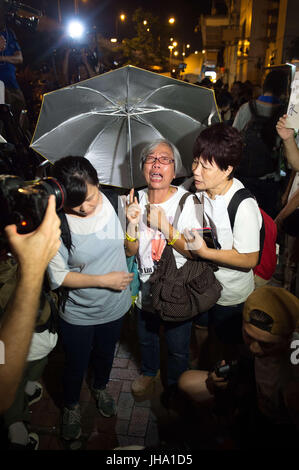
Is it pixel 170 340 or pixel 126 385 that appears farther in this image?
pixel 126 385

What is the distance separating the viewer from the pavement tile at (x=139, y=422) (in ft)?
8.24

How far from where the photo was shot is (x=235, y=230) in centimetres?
202

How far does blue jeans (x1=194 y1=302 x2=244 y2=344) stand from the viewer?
7.88 feet

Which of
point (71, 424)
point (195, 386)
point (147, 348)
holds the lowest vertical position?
point (71, 424)

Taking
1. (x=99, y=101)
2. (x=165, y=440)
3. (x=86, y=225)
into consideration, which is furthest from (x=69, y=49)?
(x=165, y=440)

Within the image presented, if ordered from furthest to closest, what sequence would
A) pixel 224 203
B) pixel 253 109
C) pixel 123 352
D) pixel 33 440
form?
1. pixel 253 109
2. pixel 123 352
3. pixel 33 440
4. pixel 224 203

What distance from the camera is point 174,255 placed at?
7.26ft

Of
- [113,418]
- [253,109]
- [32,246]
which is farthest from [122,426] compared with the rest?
[253,109]

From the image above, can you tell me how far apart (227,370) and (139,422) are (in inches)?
44.3

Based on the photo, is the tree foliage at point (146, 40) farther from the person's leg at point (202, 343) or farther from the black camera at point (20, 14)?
the person's leg at point (202, 343)

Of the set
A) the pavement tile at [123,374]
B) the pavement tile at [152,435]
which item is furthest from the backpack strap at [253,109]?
the pavement tile at [152,435]

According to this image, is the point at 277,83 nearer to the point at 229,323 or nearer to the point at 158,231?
the point at 158,231
